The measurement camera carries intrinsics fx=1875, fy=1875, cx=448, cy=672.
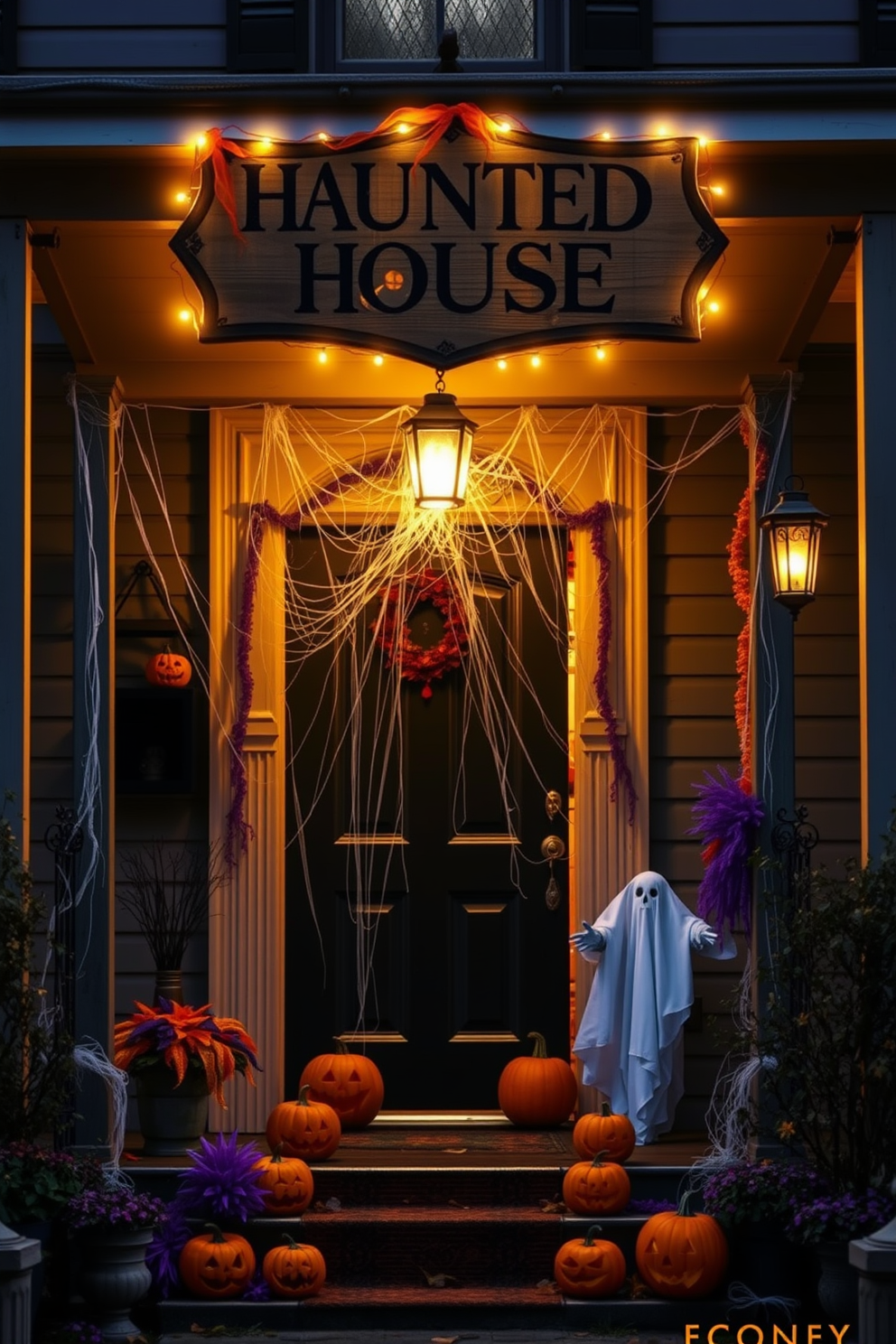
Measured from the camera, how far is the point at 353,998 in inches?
294

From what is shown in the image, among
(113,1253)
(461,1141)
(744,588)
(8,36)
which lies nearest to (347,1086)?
(461,1141)

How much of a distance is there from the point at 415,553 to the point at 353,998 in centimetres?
180

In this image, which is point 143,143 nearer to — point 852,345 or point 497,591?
point 497,591

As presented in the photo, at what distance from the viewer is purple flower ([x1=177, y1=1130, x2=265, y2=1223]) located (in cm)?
595

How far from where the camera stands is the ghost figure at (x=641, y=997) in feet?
22.1

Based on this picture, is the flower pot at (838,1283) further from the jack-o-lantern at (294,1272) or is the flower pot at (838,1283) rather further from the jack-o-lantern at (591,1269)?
the jack-o-lantern at (294,1272)

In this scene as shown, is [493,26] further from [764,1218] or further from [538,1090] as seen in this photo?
[764,1218]

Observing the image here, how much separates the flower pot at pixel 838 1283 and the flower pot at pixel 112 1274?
2048 millimetres

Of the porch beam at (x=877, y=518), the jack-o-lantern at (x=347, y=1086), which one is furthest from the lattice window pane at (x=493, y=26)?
the jack-o-lantern at (x=347, y=1086)

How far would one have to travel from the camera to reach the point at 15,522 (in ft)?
18.5

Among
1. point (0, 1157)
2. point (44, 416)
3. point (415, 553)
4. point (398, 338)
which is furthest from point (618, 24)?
point (0, 1157)

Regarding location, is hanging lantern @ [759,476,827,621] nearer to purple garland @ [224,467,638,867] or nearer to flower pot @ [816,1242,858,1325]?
purple garland @ [224,467,638,867]

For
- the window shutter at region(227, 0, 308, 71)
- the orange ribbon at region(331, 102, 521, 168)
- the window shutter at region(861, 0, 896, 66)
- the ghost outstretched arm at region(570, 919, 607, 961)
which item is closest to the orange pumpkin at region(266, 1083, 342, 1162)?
the ghost outstretched arm at region(570, 919, 607, 961)

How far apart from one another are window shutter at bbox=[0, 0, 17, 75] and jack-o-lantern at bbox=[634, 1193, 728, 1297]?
4.39 meters
